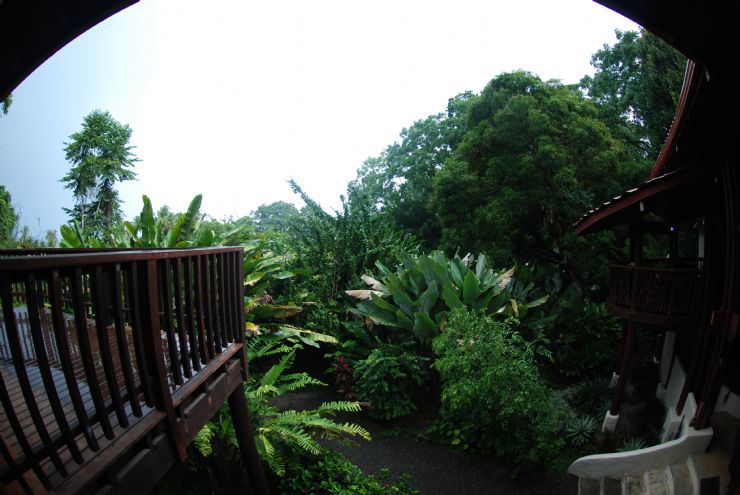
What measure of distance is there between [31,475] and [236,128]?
49.8 metres

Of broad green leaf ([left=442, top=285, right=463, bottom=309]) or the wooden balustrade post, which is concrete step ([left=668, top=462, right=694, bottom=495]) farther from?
the wooden balustrade post

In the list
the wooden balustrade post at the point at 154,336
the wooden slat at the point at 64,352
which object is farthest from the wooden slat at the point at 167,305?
the wooden slat at the point at 64,352

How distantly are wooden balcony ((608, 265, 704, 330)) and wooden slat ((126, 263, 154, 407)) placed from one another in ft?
18.3

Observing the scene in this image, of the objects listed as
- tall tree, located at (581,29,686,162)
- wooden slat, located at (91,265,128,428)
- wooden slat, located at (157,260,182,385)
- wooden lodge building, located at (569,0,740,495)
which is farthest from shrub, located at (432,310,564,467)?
tall tree, located at (581,29,686,162)

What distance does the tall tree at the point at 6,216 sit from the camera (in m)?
13.1

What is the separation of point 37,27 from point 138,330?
48.8 inches

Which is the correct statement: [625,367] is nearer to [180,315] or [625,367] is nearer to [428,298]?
[428,298]

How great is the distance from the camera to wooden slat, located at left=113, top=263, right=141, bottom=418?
182 centimetres

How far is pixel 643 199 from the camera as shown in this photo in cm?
505

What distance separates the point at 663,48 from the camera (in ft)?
37.8

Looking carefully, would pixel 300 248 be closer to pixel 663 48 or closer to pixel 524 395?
pixel 524 395

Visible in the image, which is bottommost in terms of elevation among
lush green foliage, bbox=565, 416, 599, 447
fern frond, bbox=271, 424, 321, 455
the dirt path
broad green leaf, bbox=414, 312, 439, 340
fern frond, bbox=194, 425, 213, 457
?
the dirt path

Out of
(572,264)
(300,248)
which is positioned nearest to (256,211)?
(300,248)

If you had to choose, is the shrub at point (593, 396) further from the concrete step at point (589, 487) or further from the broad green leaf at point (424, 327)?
the broad green leaf at point (424, 327)
